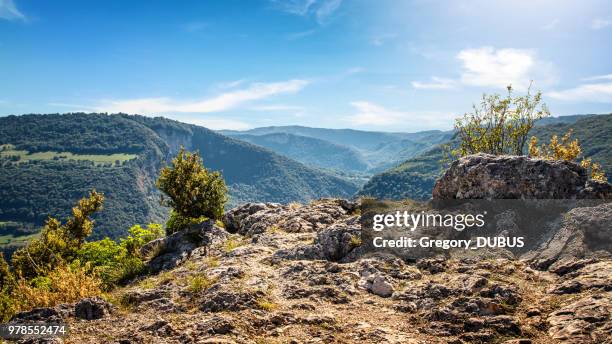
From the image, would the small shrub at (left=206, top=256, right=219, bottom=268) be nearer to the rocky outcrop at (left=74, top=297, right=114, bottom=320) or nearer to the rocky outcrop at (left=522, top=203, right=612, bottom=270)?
the rocky outcrop at (left=74, top=297, right=114, bottom=320)

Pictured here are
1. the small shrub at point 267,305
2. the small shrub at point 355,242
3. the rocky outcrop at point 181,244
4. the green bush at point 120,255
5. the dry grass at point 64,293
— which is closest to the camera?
the small shrub at point 267,305

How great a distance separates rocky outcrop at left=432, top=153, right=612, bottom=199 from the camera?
14508 millimetres

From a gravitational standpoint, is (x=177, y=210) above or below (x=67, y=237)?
above

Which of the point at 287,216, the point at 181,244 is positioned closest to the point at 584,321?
the point at 287,216

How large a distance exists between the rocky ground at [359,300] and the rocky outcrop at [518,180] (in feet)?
6.97

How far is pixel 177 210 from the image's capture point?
22609 mm

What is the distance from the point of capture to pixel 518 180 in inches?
605

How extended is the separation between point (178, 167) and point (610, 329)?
807 inches

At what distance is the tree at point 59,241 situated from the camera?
44875 mm

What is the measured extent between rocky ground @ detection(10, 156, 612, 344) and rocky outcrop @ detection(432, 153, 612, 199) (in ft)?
6.97

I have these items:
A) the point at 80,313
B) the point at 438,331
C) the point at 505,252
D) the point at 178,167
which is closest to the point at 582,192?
Answer: the point at 505,252

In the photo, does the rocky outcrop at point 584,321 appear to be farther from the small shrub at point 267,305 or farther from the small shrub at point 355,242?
the small shrub at point 355,242

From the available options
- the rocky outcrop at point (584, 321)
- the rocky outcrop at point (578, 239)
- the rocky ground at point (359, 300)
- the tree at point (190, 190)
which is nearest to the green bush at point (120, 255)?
the rocky ground at point (359, 300)

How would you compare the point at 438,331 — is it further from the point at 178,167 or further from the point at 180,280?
the point at 178,167
